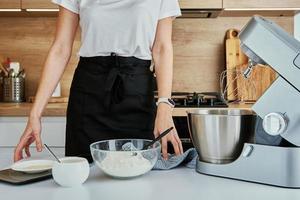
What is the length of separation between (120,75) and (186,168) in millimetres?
529

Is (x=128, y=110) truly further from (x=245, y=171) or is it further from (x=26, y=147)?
(x=245, y=171)

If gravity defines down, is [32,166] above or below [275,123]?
below

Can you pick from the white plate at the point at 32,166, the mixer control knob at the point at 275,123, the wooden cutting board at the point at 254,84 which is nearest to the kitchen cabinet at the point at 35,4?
the wooden cutting board at the point at 254,84

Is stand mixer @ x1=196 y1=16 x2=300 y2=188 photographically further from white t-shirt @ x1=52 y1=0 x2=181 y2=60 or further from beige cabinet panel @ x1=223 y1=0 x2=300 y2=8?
beige cabinet panel @ x1=223 y1=0 x2=300 y2=8

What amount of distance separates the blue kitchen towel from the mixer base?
11 centimetres

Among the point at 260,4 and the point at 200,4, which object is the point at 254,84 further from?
the point at 200,4

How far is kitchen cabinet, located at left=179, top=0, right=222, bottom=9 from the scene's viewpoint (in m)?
2.43

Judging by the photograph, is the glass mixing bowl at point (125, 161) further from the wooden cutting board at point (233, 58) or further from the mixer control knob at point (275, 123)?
the wooden cutting board at point (233, 58)

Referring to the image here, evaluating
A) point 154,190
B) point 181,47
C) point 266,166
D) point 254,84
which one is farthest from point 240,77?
point 154,190

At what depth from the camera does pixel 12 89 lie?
8.75ft

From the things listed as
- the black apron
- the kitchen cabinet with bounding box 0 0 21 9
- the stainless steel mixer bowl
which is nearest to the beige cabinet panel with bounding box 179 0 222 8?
the kitchen cabinet with bounding box 0 0 21 9

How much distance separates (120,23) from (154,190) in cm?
80

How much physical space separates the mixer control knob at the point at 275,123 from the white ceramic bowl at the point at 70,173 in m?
0.38

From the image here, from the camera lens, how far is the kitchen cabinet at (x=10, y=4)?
96.3 inches
